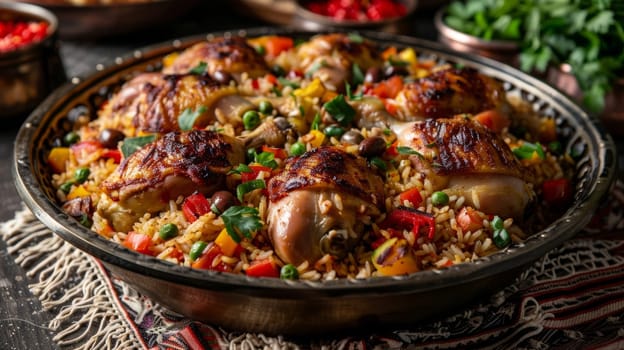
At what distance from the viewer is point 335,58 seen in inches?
193

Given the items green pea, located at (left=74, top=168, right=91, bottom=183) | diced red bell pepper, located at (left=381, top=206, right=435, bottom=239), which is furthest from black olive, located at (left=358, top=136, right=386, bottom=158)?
green pea, located at (left=74, top=168, right=91, bottom=183)

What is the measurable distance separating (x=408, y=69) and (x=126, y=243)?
276cm

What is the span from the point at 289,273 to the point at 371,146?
100 cm

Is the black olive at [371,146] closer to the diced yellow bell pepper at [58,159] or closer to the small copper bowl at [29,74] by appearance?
the diced yellow bell pepper at [58,159]

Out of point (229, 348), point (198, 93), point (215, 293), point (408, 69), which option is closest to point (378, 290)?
point (215, 293)

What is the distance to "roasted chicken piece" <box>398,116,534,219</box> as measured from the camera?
11.9 feet

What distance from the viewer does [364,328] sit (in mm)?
3309

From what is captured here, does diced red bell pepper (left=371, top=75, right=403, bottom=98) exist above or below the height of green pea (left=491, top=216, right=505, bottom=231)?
above

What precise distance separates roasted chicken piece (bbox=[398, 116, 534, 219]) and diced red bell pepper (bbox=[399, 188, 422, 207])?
13 cm

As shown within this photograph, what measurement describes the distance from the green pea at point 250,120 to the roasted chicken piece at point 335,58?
79 cm

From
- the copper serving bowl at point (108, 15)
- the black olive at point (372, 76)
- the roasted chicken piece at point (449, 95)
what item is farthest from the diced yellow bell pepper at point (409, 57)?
the copper serving bowl at point (108, 15)

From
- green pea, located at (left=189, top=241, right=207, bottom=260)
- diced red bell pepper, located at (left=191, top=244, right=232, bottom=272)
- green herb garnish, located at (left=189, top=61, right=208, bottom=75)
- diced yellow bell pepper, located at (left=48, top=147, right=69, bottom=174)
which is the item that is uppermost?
green herb garnish, located at (left=189, top=61, right=208, bottom=75)

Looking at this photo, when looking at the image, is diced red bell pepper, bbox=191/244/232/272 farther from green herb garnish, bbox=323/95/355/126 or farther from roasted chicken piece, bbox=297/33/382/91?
roasted chicken piece, bbox=297/33/382/91

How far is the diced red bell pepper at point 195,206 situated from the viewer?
3551 mm
